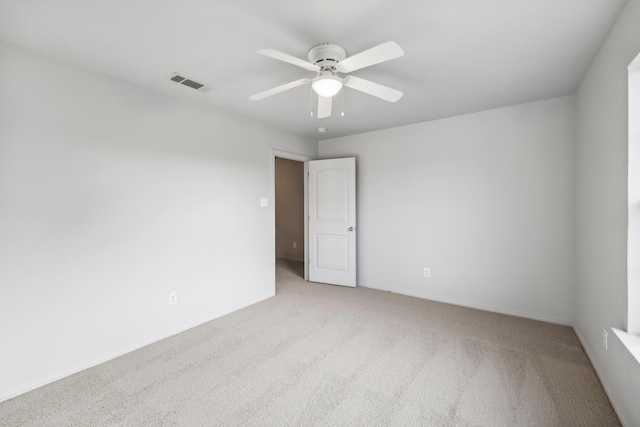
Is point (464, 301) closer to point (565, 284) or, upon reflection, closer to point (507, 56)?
point (565, 284)

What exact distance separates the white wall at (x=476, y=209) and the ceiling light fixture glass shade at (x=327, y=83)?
229 centimetres

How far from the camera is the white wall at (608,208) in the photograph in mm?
1609

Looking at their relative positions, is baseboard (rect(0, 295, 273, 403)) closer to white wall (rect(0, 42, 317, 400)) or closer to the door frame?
white wall (rect(0, 42, 317, 400))

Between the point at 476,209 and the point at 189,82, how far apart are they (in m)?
3.34

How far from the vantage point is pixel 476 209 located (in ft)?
11.4

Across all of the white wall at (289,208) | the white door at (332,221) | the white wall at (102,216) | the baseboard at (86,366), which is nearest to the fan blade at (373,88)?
the white wall at (102,216)

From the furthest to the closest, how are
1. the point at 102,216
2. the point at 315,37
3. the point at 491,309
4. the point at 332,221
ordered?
the point at 332,221
the point at 491,309
the point at 102,216
the point at 315,37

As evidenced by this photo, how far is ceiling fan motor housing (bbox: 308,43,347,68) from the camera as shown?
1.87 metres

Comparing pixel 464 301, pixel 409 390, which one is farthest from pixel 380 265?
pixel 409 390

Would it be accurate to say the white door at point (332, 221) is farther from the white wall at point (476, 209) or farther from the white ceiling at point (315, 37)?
the white ceiling at point (315, 37)

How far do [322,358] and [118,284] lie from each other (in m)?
1.82

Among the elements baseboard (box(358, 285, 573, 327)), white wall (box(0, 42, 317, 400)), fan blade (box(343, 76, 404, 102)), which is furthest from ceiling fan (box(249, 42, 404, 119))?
baseboard (box(358, 285, 573, 327))

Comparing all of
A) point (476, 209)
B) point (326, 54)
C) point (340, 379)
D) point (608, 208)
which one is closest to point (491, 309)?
point (476, 209)

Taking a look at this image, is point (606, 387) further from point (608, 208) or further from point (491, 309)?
point (491, 309)
